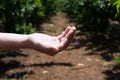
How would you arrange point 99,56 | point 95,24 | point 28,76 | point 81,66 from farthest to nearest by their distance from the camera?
point 95,24 → point 99,56 → point 81,66 → point 28,76

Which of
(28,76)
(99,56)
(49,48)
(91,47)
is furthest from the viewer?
(91,47)

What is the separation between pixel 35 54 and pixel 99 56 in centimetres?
128

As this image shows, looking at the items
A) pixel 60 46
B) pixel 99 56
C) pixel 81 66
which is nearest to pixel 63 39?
pixel 60 46

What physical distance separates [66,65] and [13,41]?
399 cm

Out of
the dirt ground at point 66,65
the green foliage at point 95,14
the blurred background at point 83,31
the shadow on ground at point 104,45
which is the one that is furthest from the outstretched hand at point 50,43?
the green foliage at point 95,14

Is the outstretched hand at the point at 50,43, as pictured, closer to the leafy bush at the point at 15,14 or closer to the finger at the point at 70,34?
the finger at the point at 70,34

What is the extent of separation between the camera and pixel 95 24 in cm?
845

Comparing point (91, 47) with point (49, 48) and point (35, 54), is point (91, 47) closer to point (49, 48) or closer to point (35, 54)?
point (35, 54)

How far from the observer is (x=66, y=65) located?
641 centimetres

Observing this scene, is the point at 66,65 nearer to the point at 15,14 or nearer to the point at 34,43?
the point at 15,14

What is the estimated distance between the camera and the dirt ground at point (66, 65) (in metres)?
5.85

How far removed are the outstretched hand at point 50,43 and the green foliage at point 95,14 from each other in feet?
17.1

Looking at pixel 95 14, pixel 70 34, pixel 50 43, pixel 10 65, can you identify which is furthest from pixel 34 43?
pixel 95 14

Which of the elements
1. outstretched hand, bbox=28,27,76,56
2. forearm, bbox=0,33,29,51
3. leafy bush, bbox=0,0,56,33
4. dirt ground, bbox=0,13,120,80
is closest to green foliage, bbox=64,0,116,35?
dirt ground, bbox=0,13,120,80
